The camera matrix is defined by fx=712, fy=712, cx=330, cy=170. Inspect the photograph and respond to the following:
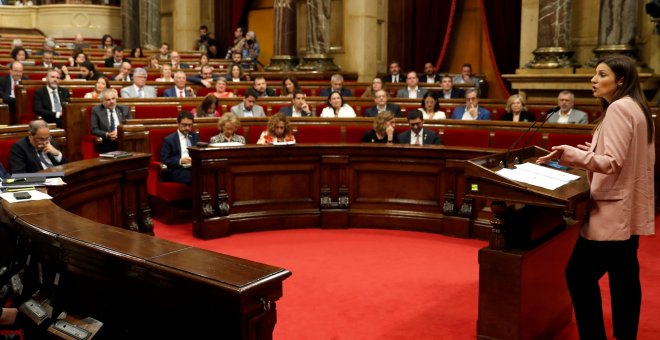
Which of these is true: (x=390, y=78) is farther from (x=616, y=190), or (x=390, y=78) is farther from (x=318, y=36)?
(x=616, y=190)

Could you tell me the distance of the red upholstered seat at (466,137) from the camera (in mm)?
6688

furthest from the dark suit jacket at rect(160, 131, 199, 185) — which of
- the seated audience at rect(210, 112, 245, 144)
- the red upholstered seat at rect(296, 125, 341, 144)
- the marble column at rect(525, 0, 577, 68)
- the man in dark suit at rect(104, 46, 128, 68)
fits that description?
the man in dark suit at rect(104, 46, 128, 68)

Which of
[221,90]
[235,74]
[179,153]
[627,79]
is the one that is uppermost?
[235,74]

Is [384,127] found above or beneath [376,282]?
above

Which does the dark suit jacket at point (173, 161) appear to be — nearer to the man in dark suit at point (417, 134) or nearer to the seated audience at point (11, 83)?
the man in dark suit at point (417, 134)

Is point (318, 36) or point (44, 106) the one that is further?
point (318, 36)

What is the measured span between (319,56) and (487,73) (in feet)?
10.1

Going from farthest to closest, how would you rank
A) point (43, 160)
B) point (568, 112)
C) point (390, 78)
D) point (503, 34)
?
1. point (503, 34)
2. point (390, 78)
3. point (568, 112)
4. point (43, 160)

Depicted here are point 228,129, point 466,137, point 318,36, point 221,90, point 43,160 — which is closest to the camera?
point 43,160

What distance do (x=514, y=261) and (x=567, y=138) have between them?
3.28 meters

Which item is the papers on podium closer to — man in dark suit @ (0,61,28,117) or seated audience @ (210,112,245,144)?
seated audience @ (210,112,245,144)

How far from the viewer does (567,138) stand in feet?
20.3

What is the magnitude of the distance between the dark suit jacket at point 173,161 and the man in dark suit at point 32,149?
1.46 meters

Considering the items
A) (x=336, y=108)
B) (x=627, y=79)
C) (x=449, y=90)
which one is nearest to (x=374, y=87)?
(x=449, y=90)
